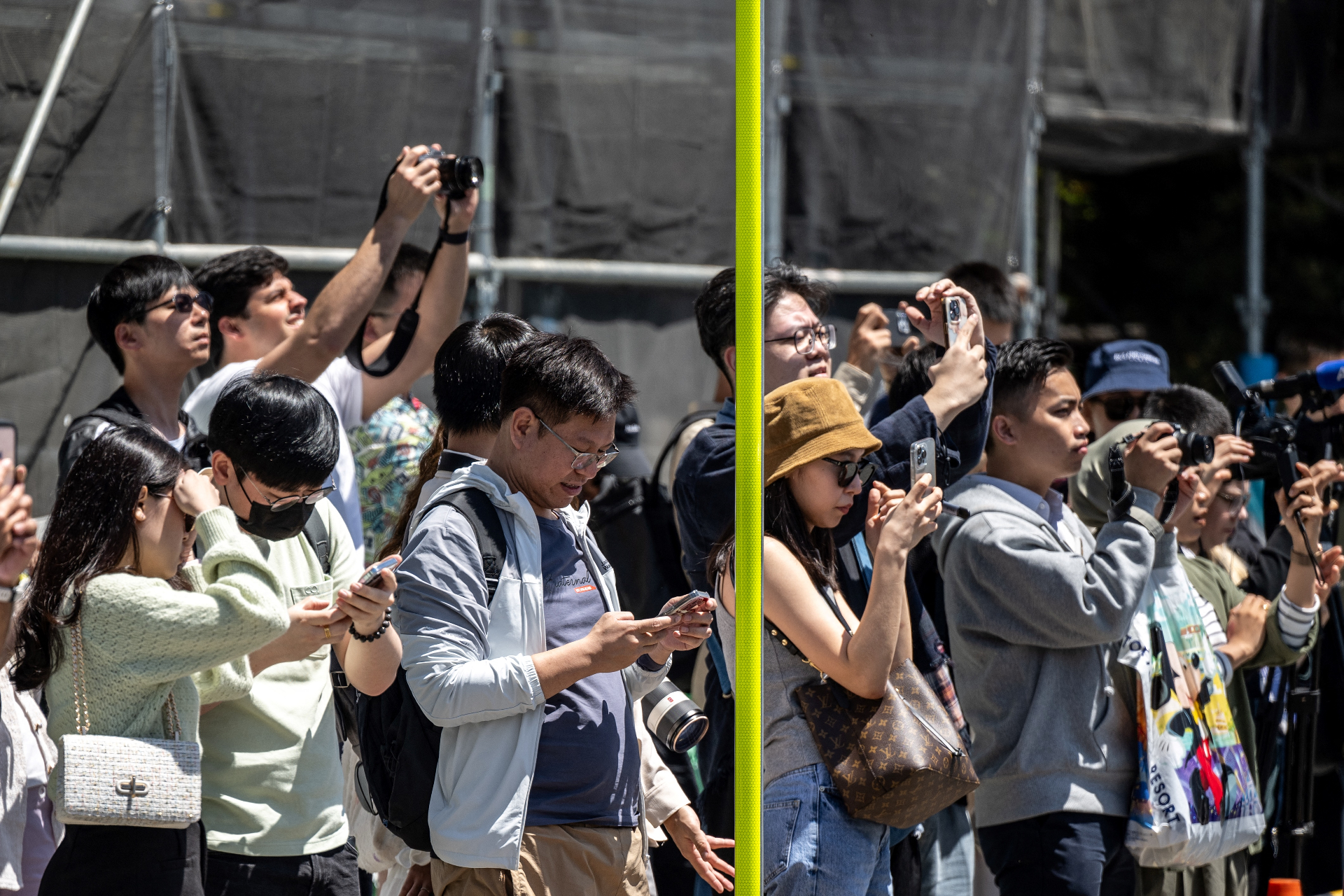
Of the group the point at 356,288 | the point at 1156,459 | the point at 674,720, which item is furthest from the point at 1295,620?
the point at 356,288

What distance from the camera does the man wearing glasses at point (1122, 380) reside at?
423 cm

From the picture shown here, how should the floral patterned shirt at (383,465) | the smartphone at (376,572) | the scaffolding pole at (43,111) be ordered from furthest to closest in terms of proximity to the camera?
the scaffolding pole at (43,111)
the floral patterned shirt at (383,465)
the smartphone at (376,572)

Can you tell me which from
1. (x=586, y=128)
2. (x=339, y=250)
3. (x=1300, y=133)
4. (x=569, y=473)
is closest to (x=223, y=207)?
(x=339, y=250)

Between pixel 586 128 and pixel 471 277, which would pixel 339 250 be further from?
pixel 586 128

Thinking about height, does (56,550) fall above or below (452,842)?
above

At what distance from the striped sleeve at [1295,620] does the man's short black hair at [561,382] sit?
7.02 feet

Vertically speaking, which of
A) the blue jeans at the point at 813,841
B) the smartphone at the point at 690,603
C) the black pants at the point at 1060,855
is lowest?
the black pants at the point at 1060,855

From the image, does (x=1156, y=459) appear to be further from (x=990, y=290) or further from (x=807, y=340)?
(x=990, y=290)

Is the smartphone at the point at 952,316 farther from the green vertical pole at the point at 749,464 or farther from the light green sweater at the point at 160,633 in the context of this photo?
the light green sweater at the point at 160,633

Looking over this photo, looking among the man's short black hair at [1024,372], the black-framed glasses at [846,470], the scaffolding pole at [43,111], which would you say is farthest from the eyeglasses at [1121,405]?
the scaffolding pole at [43,111]

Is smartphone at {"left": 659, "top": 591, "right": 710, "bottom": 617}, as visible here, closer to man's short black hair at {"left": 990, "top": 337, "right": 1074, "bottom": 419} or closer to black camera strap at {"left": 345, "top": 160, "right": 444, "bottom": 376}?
man's short black hair at {"left": 990, "top": 337, "right": 1074, "bottom": 419}

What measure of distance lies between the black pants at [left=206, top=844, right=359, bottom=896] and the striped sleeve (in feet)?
7.96

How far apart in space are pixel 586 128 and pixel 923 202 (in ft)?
6.03

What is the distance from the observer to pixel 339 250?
564 cm
